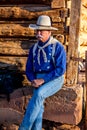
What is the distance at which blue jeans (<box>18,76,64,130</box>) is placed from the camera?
200 inches

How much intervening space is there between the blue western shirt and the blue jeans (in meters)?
0.13

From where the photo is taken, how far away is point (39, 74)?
5441mm

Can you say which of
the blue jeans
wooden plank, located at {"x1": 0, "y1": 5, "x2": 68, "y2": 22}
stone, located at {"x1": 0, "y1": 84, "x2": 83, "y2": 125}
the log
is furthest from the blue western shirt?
the log

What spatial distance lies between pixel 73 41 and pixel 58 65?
848 mm

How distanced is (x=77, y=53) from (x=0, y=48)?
5.21 ft

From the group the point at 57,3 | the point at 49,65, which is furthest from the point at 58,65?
the point at 57,3

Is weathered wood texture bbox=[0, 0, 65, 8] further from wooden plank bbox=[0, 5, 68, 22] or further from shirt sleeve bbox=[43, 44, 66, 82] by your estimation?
shirt sleeve bbox=[43, 44, 66, 82]

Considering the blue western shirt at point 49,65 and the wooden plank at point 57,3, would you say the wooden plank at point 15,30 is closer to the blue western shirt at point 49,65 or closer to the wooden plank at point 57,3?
the wooden plank at point 57,3

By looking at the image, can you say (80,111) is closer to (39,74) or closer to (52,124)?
(52,124)

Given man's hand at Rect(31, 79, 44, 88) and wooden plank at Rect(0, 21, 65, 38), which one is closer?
man's hand at Rect(31, 79, 44, 88)

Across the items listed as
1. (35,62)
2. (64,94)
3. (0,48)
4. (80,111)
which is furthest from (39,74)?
(0,48)

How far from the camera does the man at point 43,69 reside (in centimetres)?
511

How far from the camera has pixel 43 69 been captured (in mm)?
5367

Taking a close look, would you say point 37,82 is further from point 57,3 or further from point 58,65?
point 57,3
